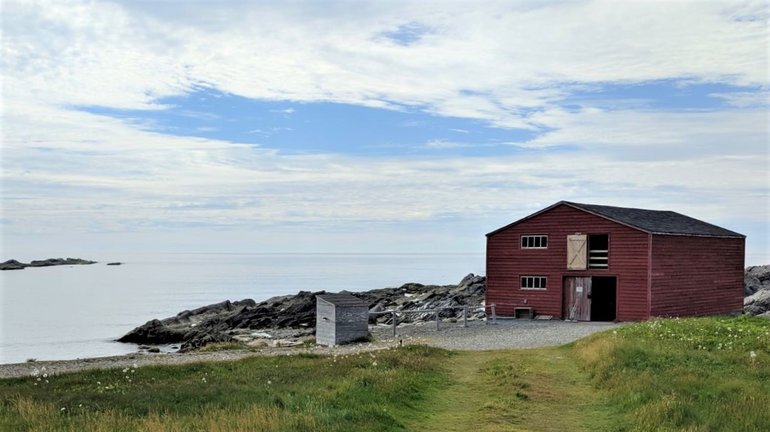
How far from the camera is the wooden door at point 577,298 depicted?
130ft

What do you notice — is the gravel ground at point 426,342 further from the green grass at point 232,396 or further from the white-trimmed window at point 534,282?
the green grass at point 232,396

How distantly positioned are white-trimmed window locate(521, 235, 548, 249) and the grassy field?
17.4 meters

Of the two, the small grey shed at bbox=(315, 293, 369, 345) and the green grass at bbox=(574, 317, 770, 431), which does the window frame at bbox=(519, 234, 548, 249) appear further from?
the green grass at bbox=(574, 317, 770, 431)

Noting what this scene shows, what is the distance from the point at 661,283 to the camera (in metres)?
37.9

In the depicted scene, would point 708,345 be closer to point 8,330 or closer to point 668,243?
point 668,243

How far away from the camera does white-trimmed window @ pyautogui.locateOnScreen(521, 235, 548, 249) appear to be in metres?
41.2

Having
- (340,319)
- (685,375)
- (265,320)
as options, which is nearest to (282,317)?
(265,320)

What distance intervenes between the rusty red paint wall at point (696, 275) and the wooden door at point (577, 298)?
3493 mm

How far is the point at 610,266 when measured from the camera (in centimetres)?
3878

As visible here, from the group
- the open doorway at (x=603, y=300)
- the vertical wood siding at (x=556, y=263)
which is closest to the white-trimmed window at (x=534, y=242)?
the vertical wood siding at (x=556, y=263)

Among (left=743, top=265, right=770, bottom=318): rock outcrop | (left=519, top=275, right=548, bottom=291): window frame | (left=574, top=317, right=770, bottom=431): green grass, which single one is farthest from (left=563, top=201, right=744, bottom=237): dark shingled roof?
(left=574, top=317, right=770, bottom=431): green grass

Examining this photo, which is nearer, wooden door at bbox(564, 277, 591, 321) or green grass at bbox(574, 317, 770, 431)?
green grass at bbox(574, 317, 770, 431)

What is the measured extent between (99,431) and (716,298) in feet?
127

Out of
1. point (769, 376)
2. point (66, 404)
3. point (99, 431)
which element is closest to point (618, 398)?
point (769, 376)
